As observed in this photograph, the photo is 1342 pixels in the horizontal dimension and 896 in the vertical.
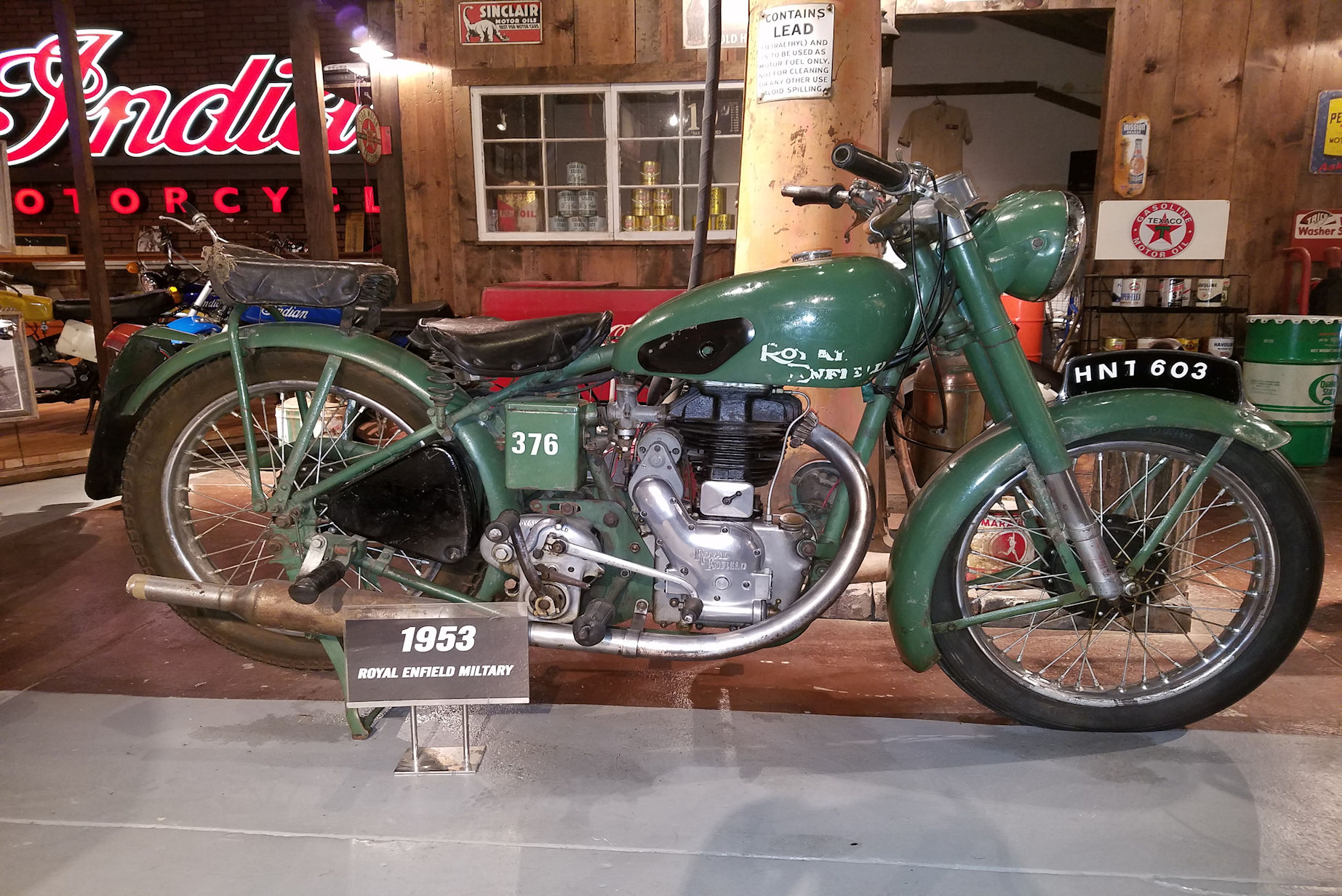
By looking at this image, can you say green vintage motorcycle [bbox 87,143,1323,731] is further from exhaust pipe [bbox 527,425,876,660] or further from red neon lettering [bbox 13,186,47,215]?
red neon lettering [bbox 13,186,47,215]

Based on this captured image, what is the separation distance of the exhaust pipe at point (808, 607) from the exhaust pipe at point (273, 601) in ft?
1.62

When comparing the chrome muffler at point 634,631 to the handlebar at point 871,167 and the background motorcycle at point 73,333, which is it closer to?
the handlebar at point 871,167

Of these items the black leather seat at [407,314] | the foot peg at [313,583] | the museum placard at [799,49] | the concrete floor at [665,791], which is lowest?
the concrete floor at [665,791]

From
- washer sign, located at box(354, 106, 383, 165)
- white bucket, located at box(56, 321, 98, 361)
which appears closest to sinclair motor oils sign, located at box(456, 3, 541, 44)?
washer sign, located at box(354, 106, 383, 165)

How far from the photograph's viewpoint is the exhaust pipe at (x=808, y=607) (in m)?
1.82

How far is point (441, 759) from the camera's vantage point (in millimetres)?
1911

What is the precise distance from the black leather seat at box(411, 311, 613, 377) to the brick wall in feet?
28.4

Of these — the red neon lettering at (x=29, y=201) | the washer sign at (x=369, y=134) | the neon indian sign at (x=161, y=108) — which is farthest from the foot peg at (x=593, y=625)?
the red neon lettering at (x=29, y=201)

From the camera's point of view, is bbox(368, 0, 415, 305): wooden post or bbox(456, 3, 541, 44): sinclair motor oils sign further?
bbox(368, 0, 415, 305): wooden post

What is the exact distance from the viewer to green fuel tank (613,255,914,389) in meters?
1.76

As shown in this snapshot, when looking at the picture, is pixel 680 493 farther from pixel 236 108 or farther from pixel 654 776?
pixel 236 108

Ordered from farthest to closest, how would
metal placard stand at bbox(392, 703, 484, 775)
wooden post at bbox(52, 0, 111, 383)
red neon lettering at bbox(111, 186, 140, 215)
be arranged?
red neon lettering at bbox(111, 186, 140, 215), wooden post at bbox(52, 0, 111, 383), metal placard stand at bbox(392, 703, 484, 775)

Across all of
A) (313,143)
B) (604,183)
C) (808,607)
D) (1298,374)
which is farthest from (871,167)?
(313,143)

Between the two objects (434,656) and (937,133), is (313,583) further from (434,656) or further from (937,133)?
(937,133)
